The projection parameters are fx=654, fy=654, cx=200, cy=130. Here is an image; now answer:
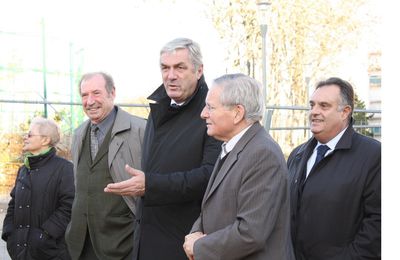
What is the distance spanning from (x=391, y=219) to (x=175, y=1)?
56.5ft

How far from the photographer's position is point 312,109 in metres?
3.82

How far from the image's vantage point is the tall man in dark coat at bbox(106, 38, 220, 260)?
134 inches

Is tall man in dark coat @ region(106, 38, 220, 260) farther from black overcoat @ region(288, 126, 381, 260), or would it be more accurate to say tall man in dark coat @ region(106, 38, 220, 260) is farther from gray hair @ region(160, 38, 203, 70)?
black overcoat @ region(288, 126, 381, 260)

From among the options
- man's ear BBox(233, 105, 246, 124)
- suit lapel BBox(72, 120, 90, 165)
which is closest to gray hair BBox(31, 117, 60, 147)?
suit lapel BBox(72, 120, 90, 165)

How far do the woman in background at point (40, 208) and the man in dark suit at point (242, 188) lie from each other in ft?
7.71

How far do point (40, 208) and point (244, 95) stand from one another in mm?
2738

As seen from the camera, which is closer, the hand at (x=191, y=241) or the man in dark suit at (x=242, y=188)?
the man in dark suit at (x=242, y=188)

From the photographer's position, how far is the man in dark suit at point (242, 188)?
2766mm

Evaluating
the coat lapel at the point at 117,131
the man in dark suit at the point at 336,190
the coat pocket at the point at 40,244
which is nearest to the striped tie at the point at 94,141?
the coat lapel at the point at 117,131

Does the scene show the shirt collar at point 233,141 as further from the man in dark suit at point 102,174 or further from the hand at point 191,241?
the man in dark suit at point 102,174

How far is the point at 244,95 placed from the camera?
9.73 ft

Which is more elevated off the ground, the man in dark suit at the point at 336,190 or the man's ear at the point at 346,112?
the man's ear at the point at 346,112

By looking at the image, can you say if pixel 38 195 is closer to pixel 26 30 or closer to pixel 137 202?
pixel 137 202

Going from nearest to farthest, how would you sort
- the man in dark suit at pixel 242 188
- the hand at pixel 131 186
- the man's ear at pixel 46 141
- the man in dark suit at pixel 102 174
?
the man in dark suit at pixel 242 188 → the hand at pixel 131 186 → the man in dark suit at pixel 102 174 → the man's ear at pixel 46 141
